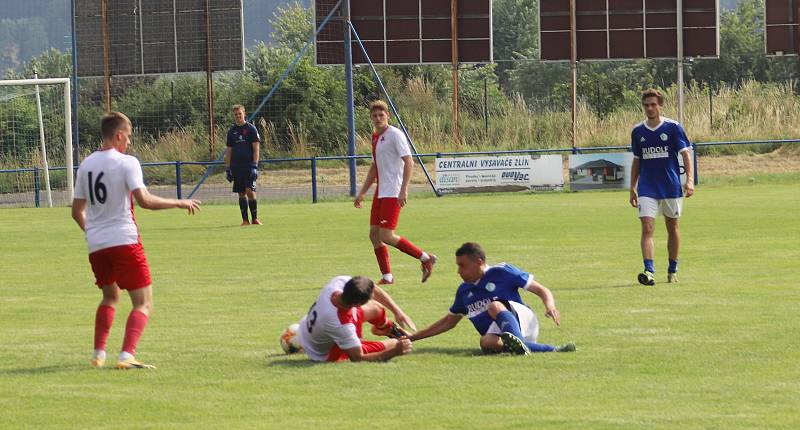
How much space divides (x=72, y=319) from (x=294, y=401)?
5212 mm

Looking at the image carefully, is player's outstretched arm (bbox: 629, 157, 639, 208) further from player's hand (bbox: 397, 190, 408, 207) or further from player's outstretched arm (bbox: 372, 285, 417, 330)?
player's outstretched arm (bbox: 372, 285, 417, 330)

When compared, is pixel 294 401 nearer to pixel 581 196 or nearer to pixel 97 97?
pixel 581 196

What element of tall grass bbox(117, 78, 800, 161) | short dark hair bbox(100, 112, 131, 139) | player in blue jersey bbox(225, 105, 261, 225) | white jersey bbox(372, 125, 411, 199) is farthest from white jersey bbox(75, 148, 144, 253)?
tall grass bbox(117, 78, 800, 161)

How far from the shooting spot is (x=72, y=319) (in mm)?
13477

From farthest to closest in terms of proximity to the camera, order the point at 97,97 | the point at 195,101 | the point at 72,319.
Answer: the point at 97,97 → the point at 195,101 → the point at 72,319

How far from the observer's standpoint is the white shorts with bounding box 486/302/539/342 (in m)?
10.7

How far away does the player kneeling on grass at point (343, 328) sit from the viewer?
10031mm

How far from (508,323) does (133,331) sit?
2.71 meters

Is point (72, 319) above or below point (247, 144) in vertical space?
below

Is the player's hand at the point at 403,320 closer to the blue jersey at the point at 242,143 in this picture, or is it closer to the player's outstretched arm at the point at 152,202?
the player's outstretched arm at the point at 152,202

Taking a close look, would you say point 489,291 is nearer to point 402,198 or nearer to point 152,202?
point 152,202

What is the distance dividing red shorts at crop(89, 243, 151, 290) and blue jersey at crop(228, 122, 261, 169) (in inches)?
637

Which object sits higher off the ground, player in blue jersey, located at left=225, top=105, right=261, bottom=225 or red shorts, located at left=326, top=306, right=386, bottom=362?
player in blue jersey, located at left=225, top=105, right=261, bottom=225

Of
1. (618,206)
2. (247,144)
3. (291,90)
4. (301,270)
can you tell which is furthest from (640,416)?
(291,90)
